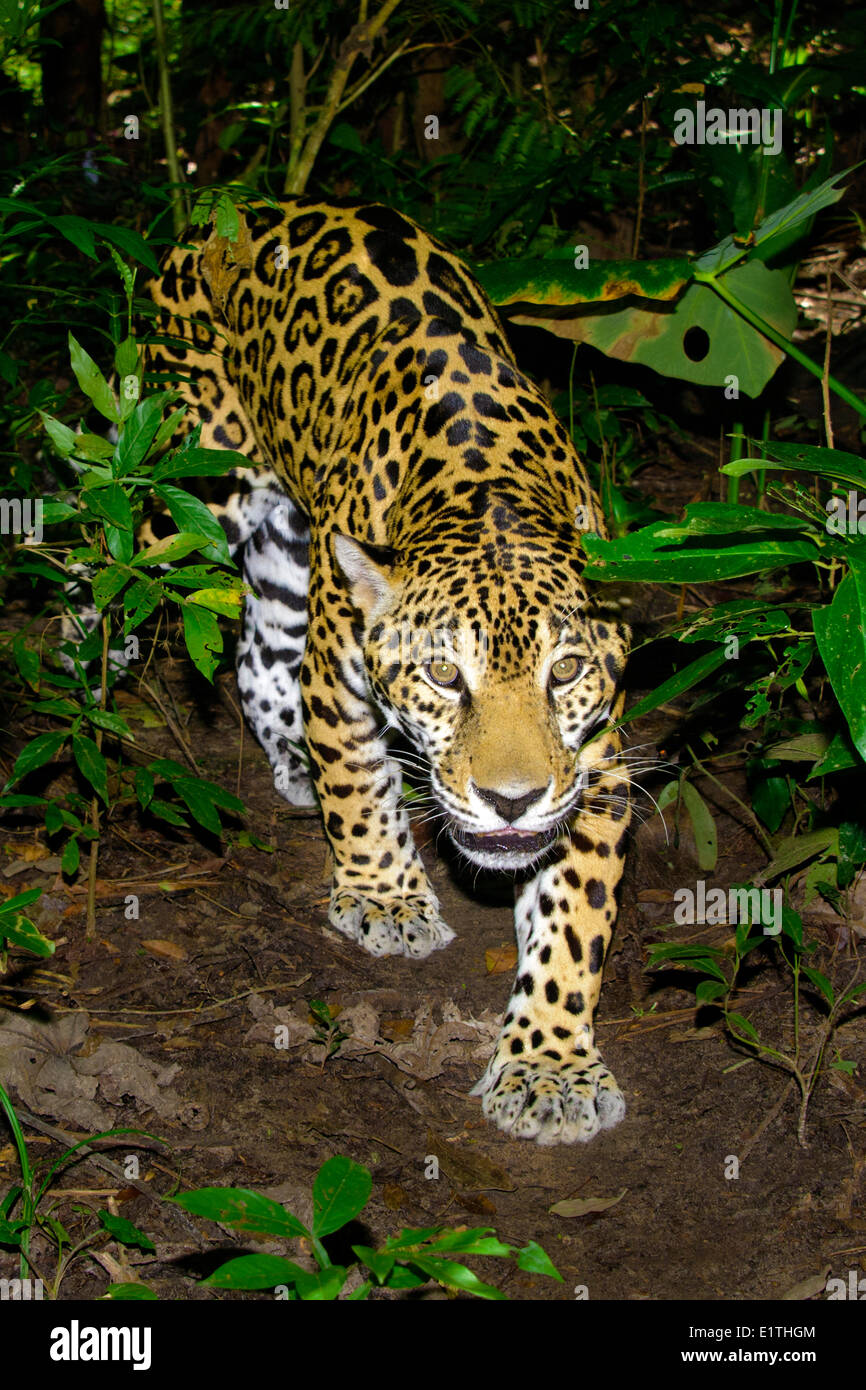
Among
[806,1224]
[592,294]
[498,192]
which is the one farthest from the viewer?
[498,192]

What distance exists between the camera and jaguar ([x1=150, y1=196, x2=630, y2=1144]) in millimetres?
4145

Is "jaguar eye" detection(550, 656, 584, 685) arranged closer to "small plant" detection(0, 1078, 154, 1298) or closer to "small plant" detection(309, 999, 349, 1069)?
"small plant" detection(309, 999, 349, 1069)

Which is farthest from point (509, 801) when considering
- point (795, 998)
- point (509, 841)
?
point (795, 998)

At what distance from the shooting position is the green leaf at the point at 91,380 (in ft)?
12.5

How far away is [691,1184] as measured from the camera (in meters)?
4.03

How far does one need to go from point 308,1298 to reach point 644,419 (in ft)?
19.5

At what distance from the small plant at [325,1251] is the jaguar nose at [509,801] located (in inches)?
56.4

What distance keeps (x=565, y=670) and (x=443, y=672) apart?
1.22 ft

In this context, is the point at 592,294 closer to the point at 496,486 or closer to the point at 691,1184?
the point at 496,486

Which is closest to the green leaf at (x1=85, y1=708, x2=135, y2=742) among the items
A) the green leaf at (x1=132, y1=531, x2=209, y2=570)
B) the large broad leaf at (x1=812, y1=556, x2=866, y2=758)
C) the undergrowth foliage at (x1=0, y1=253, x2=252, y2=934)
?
the undergrowth foliage at (x1=0, y1=253, x2=252, y2=934)

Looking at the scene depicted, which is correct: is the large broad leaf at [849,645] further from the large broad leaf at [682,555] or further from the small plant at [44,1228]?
the small plant at [44,1228]

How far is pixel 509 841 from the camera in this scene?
13.6 ft

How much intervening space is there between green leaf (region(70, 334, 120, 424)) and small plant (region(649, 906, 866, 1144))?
229 cm

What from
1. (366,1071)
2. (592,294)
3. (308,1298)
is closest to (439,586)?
(592,294)
